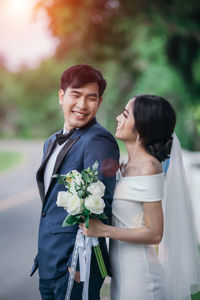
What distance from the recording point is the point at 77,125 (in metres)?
2.73

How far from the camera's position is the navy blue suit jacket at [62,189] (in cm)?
246

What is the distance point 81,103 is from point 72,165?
473 mm

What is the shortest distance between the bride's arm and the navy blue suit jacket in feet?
0.49

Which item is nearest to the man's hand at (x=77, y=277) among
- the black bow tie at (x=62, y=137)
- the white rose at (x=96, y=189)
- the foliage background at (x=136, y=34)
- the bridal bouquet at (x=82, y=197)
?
the bridal bouquet at (x=82, y=197)

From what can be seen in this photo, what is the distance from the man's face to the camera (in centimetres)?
268

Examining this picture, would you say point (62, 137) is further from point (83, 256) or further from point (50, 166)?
point (83, 256)

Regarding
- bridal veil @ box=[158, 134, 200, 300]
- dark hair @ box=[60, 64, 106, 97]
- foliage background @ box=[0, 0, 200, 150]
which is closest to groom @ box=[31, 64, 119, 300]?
dark hair @ box=[60, 64, 106, 97]

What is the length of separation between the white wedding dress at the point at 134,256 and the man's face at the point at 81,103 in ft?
1.74

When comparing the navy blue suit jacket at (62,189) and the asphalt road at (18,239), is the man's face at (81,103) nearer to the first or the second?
the navy blue suit jacket at (62,189)

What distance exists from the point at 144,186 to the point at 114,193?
258mm

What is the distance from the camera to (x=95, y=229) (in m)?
2.35

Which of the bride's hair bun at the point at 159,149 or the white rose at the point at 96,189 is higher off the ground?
the bride's hair bun at the point at 159,149

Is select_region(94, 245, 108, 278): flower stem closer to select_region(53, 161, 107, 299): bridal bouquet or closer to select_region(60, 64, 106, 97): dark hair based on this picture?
select_region(53, 161, 107, 299): bridal bouquet

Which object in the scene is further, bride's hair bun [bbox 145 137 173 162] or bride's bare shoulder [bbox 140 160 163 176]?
bride's hair bun [bbox 145 137 173 162]
